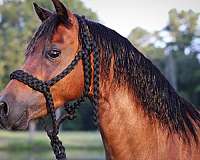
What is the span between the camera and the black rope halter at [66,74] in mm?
2512

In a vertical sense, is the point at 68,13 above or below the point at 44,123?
above

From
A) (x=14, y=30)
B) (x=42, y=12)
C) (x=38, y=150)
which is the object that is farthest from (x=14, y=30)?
(x=42, y=12)

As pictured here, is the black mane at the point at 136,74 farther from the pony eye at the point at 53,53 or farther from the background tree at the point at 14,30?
the background tree at the point at 14,30

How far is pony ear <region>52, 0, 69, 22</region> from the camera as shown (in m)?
2.51

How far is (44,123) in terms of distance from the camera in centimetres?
276

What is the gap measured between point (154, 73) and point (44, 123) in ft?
2.46

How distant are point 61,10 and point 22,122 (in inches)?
26.9

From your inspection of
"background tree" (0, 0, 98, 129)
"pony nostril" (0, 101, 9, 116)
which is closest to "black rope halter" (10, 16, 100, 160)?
"pony nostril" (0, 101, 9, 116)

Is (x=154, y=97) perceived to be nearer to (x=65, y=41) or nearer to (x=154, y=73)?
(x=154, y=73)

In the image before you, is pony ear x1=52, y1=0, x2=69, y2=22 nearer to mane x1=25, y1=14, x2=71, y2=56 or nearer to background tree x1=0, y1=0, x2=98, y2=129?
mane x1=25, y1=14, x2=71, y2=56

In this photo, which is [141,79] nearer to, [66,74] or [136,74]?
[136,74]

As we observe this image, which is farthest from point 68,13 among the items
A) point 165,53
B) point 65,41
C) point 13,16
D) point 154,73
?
point 165,53

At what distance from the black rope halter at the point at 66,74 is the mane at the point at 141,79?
5 centimetres

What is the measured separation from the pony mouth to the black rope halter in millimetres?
144
